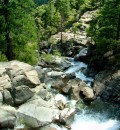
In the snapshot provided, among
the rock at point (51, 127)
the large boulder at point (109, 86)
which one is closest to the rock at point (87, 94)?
the large boulder at point (109, 86)

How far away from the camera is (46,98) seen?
24.3 meters

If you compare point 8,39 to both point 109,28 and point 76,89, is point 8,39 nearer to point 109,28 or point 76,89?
point 76,89

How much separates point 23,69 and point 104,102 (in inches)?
471

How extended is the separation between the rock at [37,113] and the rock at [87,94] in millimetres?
9667

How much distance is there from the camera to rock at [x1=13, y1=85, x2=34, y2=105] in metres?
22.3

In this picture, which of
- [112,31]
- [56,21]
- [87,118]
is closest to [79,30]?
[56,21]

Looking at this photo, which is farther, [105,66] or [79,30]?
[79,30]

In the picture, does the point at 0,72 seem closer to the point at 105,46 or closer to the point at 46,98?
the point at 46,98

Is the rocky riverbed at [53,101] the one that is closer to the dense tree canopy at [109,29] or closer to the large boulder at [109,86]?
the large boulder at [109,86]

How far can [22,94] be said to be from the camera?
2255 cm

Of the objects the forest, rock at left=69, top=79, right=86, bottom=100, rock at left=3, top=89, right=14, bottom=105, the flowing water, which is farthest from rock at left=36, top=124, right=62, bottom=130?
rock at left=69, top=79, right=86, bottom=100

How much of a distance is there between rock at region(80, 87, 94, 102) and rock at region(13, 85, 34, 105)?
10.6 metres

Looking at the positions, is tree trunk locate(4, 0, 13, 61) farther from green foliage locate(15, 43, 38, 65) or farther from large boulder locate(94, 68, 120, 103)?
large boulder locate(94, 68, 120, 103)

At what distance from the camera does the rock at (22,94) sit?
22.3 meters
